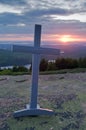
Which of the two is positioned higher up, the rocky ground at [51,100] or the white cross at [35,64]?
the white cross at [35,64]

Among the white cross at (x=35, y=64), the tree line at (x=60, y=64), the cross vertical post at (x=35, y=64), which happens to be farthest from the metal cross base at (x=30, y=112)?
the tree line at (x=60, y=64)

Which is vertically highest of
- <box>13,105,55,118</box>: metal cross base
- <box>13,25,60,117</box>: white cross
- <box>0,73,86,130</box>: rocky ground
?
<box>13,25,60,117</box>: white cross

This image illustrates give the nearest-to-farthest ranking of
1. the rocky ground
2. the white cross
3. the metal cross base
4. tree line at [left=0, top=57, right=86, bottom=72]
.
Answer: the rocky ground < the white cross < the metal cross base < tree line at [left=0, top=57, right=86, bottom=72]

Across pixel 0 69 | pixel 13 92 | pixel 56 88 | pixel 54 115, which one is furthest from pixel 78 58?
pixel 54 115

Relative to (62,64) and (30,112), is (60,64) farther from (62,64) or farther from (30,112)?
(30,112)

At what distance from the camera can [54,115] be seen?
11.6 ft

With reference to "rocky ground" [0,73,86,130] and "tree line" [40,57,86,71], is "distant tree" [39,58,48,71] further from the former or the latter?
"rocky ground" [0,73,86,130]

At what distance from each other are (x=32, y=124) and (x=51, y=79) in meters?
2.66

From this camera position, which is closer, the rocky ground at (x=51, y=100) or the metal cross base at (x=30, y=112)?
the rocky ground at (x=51, y=100)

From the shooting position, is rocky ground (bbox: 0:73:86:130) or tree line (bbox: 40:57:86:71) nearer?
rocky ground (bbox: 0:73:86:130)

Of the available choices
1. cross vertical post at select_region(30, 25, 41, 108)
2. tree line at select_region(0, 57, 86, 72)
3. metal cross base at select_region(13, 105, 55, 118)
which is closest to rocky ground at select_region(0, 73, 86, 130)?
metal cross base at select_region(13, 105, 55, 118)

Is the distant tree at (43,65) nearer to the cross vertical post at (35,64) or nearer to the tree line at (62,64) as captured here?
the tree line at (62,64)

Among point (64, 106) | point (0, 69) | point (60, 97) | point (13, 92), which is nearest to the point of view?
point (64, 106)

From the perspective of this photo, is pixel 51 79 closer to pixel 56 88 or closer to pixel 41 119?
pixel 56 88
